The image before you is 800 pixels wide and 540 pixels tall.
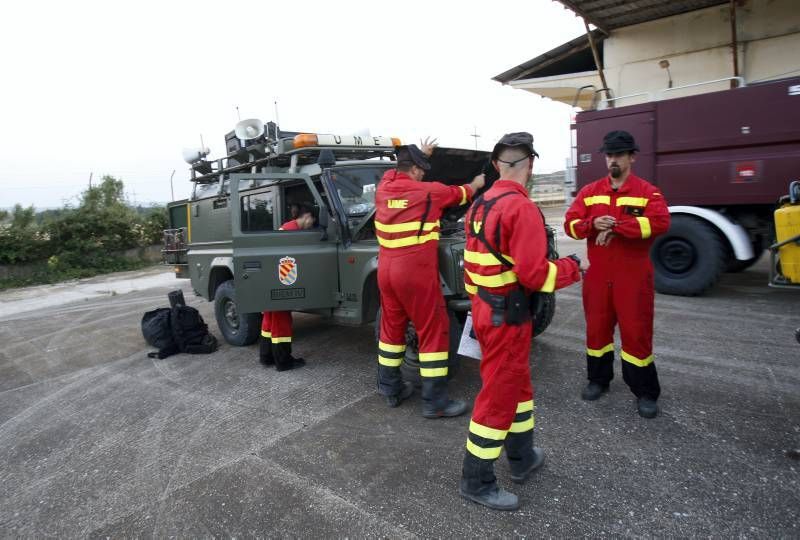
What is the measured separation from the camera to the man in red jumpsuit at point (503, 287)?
2264 millimetres

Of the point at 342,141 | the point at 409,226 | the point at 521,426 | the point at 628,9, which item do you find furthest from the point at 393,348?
the point at 628,9

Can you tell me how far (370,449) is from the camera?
313 cm

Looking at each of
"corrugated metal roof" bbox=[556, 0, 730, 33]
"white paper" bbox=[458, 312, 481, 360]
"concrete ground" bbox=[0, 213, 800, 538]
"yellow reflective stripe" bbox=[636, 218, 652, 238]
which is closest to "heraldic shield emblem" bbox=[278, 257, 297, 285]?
"concrete ground" bbox=[0, 213, 800, 538]

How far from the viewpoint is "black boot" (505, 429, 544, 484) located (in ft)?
8.49

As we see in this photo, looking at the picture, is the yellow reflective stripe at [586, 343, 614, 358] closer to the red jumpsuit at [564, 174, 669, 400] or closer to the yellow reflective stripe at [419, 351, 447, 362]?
the red jumpsuit at [564, 174, 669, 400]

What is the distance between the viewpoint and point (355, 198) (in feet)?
15.4

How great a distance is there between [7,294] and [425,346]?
12.1m

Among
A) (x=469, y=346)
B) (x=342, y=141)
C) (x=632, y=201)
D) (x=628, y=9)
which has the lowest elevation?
(x=469, y=346)

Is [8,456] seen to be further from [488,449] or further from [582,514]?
[582,514]

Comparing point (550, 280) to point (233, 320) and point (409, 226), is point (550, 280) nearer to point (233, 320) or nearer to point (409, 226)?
point (409, 226)

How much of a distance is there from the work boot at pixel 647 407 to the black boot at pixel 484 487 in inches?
52.1

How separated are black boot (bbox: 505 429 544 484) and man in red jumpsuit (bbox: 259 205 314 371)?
2.66m

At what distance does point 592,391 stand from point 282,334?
2.76 m

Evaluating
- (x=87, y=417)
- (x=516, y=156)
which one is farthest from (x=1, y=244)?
(x=516, y=156)
